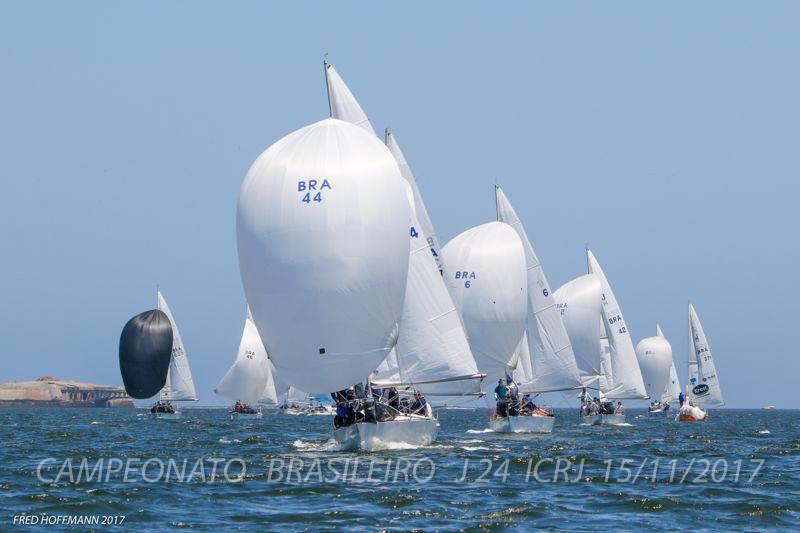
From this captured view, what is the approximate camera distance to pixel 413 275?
3634 cm

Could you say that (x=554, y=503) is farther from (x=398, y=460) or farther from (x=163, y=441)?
(x=163, y=441)

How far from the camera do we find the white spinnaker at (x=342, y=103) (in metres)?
37.3

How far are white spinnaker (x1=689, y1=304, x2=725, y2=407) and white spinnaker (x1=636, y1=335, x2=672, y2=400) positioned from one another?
2.56 meters

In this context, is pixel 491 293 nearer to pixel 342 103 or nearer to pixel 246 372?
pixel 342 103

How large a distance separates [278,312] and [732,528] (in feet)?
47.9

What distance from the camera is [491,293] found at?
4897 centimetres

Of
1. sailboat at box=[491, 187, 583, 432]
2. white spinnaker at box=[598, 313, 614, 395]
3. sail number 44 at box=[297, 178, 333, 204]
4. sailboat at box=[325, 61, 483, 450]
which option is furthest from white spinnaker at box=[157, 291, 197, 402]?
sail number 44 at box=[297, 178, 333, 204]

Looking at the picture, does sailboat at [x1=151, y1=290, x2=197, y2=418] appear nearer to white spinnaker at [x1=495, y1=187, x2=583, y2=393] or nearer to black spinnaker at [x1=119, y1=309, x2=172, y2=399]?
black spinnaker at [x1=119, y1=309, x2=172, y2=399]

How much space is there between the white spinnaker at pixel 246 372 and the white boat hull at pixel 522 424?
49.6 m

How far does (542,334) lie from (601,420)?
16.9 m

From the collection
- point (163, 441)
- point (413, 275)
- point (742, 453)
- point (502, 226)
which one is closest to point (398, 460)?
point (413, 275)

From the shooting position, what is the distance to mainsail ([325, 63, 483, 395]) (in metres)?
35.7

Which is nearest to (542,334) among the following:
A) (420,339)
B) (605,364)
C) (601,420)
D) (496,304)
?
(496,304)

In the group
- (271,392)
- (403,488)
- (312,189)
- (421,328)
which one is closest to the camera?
(403,488)
